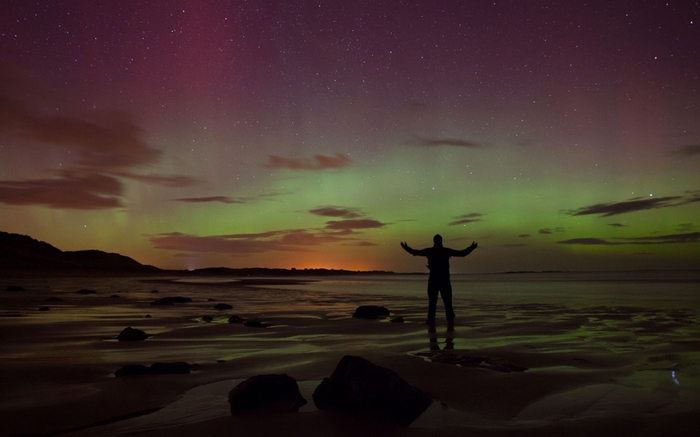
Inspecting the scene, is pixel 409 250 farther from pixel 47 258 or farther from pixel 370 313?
pixel 47 258

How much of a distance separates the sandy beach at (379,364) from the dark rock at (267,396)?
16 centimetres

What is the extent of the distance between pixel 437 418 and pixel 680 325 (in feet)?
31.2

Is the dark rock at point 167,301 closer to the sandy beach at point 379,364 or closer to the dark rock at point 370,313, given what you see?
the sandy beach at point 379,364

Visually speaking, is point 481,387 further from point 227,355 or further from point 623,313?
point 623,313

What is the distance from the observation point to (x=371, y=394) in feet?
13.8

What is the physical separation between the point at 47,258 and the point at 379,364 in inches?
6031

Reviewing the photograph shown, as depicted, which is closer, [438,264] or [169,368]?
[169,368]

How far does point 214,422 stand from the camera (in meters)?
3.91

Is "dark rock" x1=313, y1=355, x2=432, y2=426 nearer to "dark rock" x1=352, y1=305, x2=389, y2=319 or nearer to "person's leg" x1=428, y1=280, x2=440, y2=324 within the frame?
"person's leg" x1=428, y1=280, x2=440, y2=324

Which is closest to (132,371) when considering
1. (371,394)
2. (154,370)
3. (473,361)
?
(154,370)

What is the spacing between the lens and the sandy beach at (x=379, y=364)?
3863mm

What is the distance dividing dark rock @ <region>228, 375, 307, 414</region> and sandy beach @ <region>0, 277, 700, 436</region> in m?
0.16

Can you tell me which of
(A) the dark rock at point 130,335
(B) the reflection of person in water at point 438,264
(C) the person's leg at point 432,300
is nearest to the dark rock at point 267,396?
(A) the dark rock at point 130,335

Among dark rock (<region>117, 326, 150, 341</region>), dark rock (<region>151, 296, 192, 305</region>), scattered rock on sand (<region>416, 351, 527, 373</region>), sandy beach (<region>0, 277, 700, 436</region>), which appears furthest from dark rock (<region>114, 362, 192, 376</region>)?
dark rock (<region>151, 296, 192, 305</region>)
